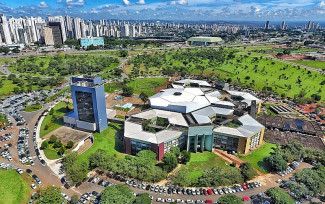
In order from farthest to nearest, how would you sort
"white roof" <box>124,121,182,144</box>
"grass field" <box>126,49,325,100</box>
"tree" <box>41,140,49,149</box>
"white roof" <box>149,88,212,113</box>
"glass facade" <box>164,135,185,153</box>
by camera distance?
"grass field" <box>126,49,325,100</box> → "white roof" <box>149,88,212,113</box> → "tree" <box>41,140,49,149</box> → "glass facade" <box>164,135,185,153</box> → "white roof" <box>124,121,182,144</box>

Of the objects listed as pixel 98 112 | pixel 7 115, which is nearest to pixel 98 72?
pixel 7 115

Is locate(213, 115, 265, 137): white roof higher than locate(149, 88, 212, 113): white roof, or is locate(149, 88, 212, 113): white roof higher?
locate(149, 88, 212, 113): white roof

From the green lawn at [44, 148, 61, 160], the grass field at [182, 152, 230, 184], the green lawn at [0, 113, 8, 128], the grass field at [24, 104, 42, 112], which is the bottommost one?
the grass field at [182, 152, 230, 184]

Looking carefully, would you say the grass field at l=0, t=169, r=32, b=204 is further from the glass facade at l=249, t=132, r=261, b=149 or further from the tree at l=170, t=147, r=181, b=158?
the glass facade at l=249, t=132, r=261, b=149

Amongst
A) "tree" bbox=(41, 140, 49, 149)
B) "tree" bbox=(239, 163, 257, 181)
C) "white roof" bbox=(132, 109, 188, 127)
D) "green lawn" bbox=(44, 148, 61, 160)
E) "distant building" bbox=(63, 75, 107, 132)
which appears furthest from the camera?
"distant building" bbox=(63, 75, 107, 132)

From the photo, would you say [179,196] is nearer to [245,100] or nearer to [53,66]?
[245,100]

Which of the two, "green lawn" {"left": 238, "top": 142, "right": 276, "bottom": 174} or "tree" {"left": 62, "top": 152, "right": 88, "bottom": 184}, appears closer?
"tree" {"left": 62, "top": 152, "right": 88, "bottom": 184}

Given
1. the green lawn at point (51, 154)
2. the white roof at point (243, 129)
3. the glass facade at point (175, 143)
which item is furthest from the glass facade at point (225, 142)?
the green lawn at point (51, 154)

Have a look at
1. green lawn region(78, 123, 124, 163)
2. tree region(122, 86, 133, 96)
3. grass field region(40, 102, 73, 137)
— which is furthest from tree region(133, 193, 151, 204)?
tree region(122, 86, 133, 96)
